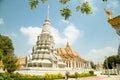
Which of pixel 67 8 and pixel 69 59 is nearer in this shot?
pixel 67 8

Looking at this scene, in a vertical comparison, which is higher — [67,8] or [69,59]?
[69,59]

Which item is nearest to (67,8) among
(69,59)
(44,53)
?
(44,53)

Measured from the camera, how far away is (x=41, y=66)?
1602 cm

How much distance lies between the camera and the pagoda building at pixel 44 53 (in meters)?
16.2

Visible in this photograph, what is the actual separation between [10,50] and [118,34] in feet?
53.5

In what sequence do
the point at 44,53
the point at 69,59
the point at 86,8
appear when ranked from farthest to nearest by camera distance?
the point at 69,59 < the point at 44,53 < the point at 86,8

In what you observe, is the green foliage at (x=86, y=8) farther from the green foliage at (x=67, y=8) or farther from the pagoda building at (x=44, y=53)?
the pagoda building at (x=44, y=53)

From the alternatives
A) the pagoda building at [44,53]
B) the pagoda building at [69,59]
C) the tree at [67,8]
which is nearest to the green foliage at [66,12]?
the tree at [67,8]

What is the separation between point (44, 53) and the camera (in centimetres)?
1681

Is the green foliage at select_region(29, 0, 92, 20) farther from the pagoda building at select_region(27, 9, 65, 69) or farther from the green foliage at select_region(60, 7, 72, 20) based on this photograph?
the pagoda building at select_region(27, 9, 65, 69)

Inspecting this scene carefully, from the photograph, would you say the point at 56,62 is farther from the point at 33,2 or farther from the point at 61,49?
the point at 33,2

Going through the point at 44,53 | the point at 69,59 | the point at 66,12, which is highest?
the point at 44,53

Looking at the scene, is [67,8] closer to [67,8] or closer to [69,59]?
[67,8]

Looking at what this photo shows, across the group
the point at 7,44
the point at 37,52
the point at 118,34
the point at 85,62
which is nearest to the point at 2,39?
the point at 7,44
